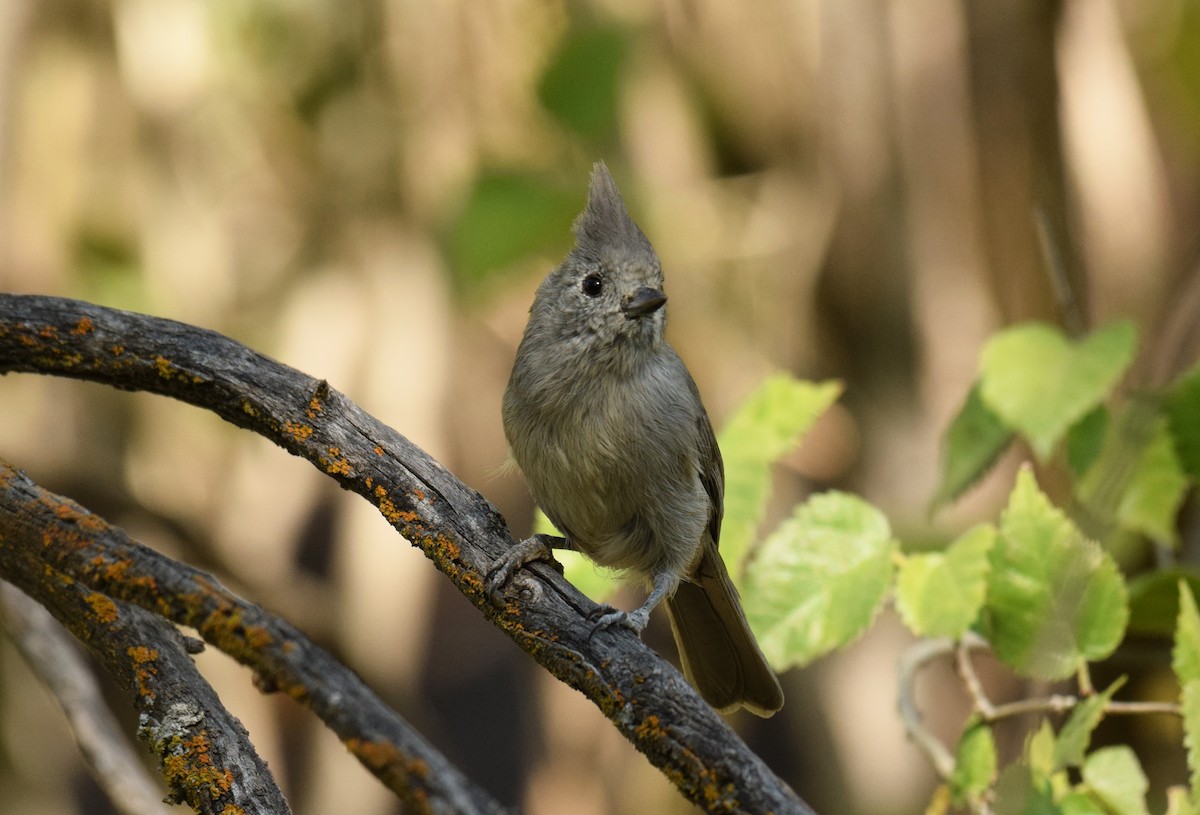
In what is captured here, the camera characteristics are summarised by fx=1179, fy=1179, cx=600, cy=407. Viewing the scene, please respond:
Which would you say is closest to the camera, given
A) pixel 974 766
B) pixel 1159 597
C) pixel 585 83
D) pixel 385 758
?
pixel 385 758

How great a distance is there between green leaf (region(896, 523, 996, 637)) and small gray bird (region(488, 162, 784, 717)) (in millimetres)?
607

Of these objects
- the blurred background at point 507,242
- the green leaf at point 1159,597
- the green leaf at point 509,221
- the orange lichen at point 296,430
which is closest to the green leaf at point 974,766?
the green leaf at point 1159,597

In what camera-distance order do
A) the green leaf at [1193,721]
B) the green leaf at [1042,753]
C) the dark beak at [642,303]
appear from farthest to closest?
the dark beak at [642,303], the green leaf at [1042,753], the green leaf at [1193,721]

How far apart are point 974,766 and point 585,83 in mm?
2593

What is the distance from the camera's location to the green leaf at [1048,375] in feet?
6.42

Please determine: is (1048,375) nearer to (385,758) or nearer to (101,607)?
(385,758)

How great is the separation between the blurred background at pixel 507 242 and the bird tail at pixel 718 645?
0.70m

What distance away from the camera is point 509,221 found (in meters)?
3.53

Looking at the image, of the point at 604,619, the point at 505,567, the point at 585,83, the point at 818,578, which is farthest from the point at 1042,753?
the point at 585,83

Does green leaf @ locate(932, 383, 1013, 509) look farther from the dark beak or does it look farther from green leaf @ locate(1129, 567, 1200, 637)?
the dark beak

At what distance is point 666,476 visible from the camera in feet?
7.91

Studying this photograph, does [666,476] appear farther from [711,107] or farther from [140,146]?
[140,146]

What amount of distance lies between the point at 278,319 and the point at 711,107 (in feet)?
6.59

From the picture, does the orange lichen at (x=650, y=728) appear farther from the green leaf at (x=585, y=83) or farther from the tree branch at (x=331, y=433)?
the green leaf at (x=585, y=83)
